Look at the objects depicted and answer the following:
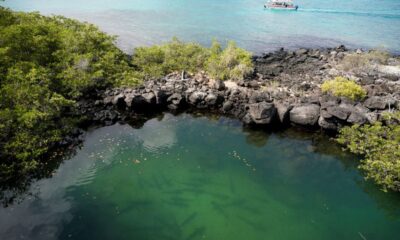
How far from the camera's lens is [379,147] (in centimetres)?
2156

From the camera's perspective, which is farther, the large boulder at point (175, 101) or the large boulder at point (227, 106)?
the large boulder at point (175, 101)

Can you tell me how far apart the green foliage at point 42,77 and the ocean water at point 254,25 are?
2113 centimetres

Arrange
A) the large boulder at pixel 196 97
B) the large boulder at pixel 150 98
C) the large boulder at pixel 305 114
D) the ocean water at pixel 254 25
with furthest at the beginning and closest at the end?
the ocean water at pixel 254 25 < the large boulder at pixel 196 97 < the large boulder at pixel 150 98 < the large boulder at pixel 305 114

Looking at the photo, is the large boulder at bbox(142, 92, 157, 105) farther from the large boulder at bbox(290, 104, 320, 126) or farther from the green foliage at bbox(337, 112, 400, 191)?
the green foliage at bbox(337, 112, 400, 191)

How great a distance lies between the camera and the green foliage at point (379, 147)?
1958cm

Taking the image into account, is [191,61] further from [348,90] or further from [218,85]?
[348,90]

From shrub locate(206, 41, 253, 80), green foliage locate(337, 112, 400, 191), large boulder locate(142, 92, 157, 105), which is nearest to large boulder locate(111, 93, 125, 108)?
large boulder locate(142, 92, 157, 105)

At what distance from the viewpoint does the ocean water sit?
60656mm

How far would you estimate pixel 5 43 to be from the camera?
27.5 metres

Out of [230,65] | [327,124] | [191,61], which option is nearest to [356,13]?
[230,65]

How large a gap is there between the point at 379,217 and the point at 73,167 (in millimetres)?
20909

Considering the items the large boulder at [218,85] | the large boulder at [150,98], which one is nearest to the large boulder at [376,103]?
the large boulder at [218,85]

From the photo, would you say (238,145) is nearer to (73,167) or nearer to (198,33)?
(73,167)

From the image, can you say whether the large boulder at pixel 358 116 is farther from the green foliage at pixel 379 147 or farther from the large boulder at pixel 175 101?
the large boulder at pixel 175 101
